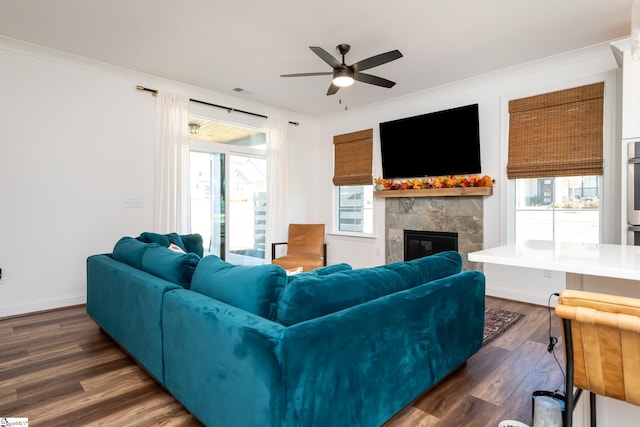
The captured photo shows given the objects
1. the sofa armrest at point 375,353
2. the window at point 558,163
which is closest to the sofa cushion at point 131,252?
the sofa armrest at point 375,353

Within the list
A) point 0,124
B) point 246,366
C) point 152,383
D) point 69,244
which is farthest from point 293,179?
point 246,366

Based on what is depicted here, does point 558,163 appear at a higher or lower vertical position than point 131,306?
higher

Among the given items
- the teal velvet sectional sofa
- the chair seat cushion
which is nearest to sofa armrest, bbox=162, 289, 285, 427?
the teal velvet sectional sofa

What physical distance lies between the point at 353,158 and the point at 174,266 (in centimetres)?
432

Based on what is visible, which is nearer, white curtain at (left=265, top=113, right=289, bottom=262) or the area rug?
the area rug

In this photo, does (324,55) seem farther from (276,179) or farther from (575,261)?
(276,179)

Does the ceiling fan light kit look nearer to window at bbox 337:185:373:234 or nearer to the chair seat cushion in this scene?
the chair seat cushion

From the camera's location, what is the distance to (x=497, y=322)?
3.37 m

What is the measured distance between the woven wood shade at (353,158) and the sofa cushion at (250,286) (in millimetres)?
4255

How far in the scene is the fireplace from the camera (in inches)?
187

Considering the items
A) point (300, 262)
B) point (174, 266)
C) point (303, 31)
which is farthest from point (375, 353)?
point (300, 262)

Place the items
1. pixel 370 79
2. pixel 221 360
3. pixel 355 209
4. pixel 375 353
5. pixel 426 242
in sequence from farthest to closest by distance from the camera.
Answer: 1. pixel 355 209
2. pixel 426 242
3. pixel 370 79
4. pixel 375 353
5. pixel 221 360

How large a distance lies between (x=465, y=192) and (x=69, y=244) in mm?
4772

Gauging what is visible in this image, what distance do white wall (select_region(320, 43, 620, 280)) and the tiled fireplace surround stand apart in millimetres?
120
